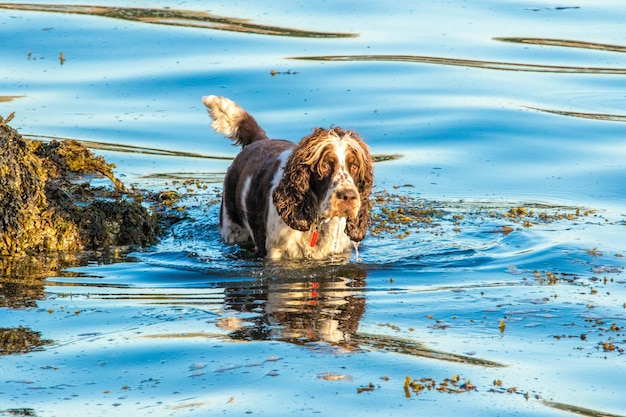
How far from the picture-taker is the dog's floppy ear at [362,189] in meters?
8.73

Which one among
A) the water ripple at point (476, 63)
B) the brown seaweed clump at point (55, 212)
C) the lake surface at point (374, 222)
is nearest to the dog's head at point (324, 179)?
the lake surface at point (374, 222)

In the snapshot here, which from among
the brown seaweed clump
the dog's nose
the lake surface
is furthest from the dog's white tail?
the dog's nose

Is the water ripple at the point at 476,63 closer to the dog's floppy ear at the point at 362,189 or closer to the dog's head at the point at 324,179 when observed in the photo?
the dog's floppy ear at the point at 362,189

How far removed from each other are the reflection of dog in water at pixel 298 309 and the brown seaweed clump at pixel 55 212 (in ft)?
5.48

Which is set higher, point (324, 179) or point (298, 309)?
point (324, 179)

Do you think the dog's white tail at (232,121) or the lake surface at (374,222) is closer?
the lake surface at (374,222)

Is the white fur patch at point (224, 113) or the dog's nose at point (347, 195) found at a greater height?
the white fur patch at point (224, 113)

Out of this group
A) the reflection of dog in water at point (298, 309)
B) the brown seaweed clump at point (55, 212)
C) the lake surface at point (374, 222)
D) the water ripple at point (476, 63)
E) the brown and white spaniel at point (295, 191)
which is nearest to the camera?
the lake surface at point (374, 222)

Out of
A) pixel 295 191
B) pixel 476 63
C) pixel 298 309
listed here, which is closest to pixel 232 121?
pixel 295 191

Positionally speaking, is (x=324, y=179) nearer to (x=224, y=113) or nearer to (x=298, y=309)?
(x=298, y=309)

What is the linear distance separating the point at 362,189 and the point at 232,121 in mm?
2198

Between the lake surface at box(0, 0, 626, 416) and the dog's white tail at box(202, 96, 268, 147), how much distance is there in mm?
840

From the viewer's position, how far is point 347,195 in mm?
8516

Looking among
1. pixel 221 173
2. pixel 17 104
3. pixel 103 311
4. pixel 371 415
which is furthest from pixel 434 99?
pixel 371 415
